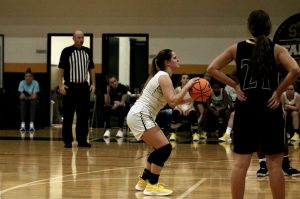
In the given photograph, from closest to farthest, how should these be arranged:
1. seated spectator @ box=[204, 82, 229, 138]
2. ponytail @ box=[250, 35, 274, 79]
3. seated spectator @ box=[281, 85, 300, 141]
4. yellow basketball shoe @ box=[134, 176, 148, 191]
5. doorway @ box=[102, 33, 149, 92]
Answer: ponytail @ box=[250, 35, 274, 79] → yellow basketball shoe @ box=[134, 176, 148, 191] → seated spectator @ box=[281, 85, 300, 141] → seated spectator @ box=[204, 82, 229, 138] → doorway @ box=[102, 33, 149, 92]

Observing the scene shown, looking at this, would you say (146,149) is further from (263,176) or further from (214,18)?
(214,18)

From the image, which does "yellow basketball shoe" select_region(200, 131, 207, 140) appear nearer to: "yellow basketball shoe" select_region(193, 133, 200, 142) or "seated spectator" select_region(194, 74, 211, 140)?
"seated spectator" select_region(194, 74, 211, 140)

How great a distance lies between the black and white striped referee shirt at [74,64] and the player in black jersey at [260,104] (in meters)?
6.49

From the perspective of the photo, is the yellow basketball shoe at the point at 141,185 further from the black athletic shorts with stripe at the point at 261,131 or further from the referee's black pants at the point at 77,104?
the referee's black pants at the point at 77,104

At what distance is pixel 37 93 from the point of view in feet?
51.7

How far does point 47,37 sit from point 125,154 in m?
8.72

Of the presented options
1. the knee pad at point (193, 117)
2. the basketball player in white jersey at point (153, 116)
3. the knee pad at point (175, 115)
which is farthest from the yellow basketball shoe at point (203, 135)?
the basketball player in white jersey at point (153, 116)

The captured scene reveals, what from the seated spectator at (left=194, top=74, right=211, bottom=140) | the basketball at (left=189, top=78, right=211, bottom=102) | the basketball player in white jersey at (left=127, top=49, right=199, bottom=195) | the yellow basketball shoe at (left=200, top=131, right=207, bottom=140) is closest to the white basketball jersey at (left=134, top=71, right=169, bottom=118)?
the basketball player in white jersey at (left=127, top=49, right=199, bottom=195)

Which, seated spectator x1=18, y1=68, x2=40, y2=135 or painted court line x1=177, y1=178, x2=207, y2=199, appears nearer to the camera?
painted court line x1=177, y1=178, x2=207, y2=199

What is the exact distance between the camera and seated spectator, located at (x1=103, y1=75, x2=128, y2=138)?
44.2 feet

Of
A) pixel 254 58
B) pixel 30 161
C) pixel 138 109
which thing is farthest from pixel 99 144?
pixel 254 58

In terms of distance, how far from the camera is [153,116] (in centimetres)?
631

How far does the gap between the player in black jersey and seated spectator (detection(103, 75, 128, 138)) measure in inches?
359

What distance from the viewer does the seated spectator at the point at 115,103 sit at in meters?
13.5
